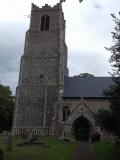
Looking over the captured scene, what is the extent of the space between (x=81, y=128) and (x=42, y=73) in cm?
999

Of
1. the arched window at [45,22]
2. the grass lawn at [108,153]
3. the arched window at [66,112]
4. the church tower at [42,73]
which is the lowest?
the grass lawn at [108,153]

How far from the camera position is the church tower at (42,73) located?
4244cm

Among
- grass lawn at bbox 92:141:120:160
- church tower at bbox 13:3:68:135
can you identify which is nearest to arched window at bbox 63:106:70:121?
church tower at bbox 13:3:68:135

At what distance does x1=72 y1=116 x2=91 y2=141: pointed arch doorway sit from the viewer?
41456mm

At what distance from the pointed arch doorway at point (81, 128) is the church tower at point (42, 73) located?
8.98ft

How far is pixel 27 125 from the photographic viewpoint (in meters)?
42.4

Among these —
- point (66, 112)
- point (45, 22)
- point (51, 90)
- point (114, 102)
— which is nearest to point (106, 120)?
point (114, 102)

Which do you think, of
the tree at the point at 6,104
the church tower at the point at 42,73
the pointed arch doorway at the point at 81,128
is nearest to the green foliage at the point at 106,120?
the pointed arch doorway at the point at 81,128

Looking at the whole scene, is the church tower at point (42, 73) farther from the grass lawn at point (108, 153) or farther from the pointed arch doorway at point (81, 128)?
the grass lawn at point (108, 153)

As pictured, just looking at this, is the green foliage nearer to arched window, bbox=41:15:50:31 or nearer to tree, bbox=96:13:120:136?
tree, bbox=96:13:120:136

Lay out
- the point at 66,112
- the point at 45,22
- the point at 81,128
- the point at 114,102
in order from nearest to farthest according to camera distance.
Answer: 1. the point at 114,102
2. the point at 81,128
3. the point at 66,112
4. the point at 45,22

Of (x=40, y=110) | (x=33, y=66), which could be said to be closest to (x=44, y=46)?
(x=33, y=66)

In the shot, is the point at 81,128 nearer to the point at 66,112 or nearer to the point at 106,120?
the point at 66,112

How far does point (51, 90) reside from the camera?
1727 inches
